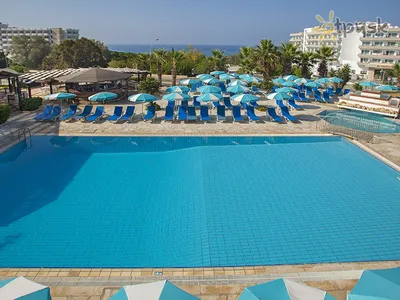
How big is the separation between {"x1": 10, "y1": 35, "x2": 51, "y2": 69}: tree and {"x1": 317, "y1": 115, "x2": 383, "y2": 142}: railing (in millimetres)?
63106

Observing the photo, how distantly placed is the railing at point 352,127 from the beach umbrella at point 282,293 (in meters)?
12.5

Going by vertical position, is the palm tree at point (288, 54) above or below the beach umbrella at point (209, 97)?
above

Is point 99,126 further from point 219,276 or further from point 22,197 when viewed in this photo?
point 219,276

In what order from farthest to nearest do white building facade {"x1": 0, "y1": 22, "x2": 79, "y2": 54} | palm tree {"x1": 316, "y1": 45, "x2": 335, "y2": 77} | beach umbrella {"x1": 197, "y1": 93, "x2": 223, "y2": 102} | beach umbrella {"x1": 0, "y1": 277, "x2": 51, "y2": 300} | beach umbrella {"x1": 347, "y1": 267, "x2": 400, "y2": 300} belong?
white building facade {"x1": 0, "y1": 22, "x2": 79, "y2": 54} < palm tree {"x1": 316, "y1": 45, "x2": 335, "y2": 77} < beach umbrella {"x1": 197, "y1": 93, "x2": 223, "y2": 102} < beach umbrella {"x1": 347, "y1": 267, "x2": 400, "y2": 300} < beach umbrella {"x1": 0, "y1": 277, "x2": 51, "y2": 300}

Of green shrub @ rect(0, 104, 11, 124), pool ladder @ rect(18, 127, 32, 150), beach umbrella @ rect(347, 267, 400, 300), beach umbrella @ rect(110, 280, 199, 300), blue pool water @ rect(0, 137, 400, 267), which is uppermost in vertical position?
green shrub @ rect(0, 104, 11, 124)

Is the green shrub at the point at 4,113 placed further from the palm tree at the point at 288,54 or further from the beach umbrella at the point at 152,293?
the palm tree at the point at 288,54

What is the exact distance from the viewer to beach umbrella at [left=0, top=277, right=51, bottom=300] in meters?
4.49

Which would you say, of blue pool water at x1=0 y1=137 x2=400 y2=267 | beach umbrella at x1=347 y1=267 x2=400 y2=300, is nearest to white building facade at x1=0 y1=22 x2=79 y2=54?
blue pool water at x1=0 y1=137 x2=400 y2=267

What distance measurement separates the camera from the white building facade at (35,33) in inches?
5413

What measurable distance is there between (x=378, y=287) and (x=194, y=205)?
18.7 feet

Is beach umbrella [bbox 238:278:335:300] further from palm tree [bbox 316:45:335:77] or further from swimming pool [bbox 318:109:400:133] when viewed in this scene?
palm tree [bbox 316:45:335:77]

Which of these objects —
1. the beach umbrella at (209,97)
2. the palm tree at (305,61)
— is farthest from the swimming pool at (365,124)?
the palm tree at (305,61)

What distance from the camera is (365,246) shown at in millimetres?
7840

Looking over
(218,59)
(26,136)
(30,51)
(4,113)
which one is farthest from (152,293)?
(30,51)
